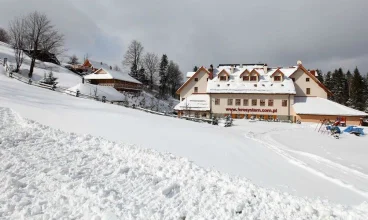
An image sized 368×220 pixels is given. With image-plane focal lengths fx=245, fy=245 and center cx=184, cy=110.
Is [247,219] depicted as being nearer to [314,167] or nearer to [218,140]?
[314,167]

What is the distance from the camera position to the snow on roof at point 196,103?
146ft

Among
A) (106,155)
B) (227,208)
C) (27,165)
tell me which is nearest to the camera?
(227,208)

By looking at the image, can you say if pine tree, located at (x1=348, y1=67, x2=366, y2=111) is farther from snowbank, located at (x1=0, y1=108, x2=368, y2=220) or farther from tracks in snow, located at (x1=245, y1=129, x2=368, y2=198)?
snowbank, located at (x1=0, y1=108, x2=368, y2=220)

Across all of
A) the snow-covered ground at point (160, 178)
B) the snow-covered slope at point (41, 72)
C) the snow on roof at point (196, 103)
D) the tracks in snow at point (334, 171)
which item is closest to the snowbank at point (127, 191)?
the snow-covered ground at point (160, 178)

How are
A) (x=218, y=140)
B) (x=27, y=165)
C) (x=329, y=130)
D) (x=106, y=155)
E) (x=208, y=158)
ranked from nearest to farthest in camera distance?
1. (x=27, y=165)
2. (x=106, y=155)
3. (x=208, y=158)
4. (x=218, y=140)
5. (x=329, y=130)

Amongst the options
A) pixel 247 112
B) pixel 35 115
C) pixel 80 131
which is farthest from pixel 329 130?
pixel 35 115

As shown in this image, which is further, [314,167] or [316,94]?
[316,94]

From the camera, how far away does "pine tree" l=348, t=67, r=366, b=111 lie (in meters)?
66.0

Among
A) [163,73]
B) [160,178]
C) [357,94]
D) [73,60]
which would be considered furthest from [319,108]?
[73,60]

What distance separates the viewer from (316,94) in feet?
147

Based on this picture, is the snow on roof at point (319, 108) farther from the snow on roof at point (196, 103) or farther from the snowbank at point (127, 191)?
the snowbank at point (127, 191)

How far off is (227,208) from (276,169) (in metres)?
5.07

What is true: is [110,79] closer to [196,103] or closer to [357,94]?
[196,103]

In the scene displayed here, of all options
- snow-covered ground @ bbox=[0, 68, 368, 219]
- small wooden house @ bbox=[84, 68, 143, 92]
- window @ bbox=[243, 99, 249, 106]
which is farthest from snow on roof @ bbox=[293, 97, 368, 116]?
small wooden house @ bbox=[84, 68, 143, 92]
